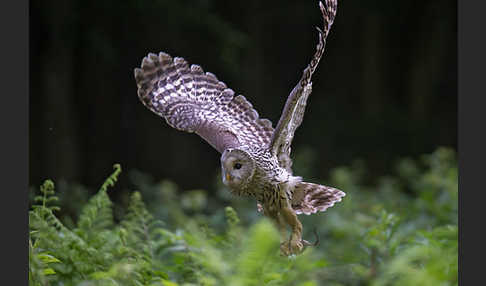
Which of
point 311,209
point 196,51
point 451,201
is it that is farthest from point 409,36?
point 311,209

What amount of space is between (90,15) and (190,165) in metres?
3.20

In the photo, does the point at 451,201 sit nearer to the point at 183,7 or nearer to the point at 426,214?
the point at 426,214

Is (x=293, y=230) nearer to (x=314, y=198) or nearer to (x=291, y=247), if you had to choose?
(x=291, y=247)

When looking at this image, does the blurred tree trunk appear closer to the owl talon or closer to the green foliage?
the green foliage

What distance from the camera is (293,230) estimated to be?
96.8 inches

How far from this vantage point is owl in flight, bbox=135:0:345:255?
93.4 inches

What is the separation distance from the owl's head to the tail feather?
1.21 feet

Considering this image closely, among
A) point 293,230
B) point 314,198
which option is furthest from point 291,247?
point 314,198

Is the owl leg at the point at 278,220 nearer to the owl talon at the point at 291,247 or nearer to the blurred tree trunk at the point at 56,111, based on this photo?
the owl talon at the point at 291,247

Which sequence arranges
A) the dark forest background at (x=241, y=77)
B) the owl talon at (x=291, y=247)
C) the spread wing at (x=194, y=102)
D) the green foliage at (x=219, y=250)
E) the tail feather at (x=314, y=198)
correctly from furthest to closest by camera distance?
the dark forest background at (x=241, y=77), the spread wing at (x=194, y=102), the tail feather at (x=314, y=198), the owl talon at (x=291, y=247), the green foliage at (x=219, y=250)

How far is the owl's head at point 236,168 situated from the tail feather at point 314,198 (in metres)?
0.37

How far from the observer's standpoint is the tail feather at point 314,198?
265 centimetres

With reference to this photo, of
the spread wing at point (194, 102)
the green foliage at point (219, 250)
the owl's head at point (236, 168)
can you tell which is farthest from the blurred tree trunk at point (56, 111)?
the owl's head at point (236, 168)

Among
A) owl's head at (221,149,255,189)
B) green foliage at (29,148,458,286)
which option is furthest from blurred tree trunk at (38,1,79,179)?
owl's head at (221,149,255,189)
